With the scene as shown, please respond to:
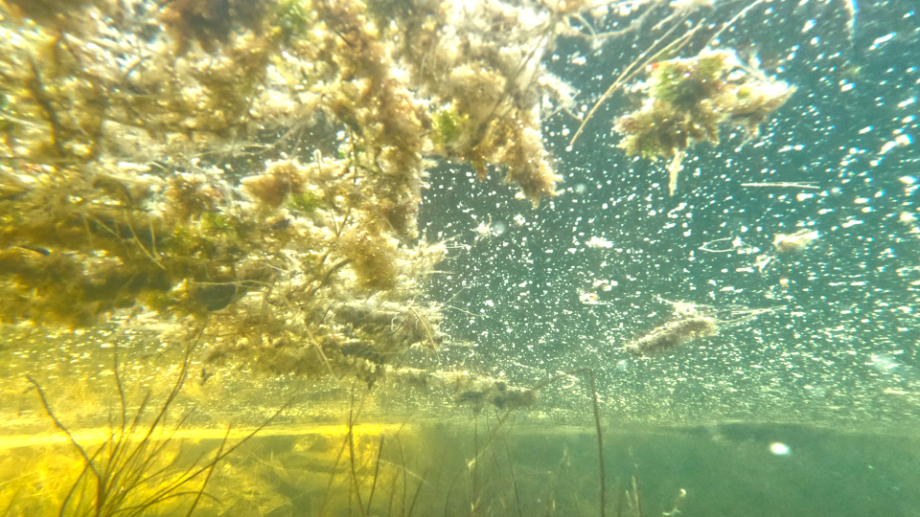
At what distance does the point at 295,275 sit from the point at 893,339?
17.9 meters

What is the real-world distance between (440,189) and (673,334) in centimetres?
983

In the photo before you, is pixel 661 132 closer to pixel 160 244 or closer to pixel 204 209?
pixel 204 209

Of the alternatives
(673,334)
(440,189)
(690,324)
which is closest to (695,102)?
(440,189)

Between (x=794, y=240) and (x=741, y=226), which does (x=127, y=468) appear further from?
(x=794, y=240)

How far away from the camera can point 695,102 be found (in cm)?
357

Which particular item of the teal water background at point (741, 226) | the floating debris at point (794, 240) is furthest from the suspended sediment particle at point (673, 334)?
the floating debris at point (794, 240)

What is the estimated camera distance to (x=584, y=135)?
511cm

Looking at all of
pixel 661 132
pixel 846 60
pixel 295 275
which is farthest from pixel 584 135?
pixel 295 275

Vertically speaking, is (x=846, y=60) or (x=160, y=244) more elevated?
(x=846, y=60)

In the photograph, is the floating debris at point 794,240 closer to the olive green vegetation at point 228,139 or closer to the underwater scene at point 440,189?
the underwater scene at point 440,189

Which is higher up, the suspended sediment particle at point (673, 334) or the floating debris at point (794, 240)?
the floating debris at point (794, 240)

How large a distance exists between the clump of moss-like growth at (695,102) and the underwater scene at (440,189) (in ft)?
0.10

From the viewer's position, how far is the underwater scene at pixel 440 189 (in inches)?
128

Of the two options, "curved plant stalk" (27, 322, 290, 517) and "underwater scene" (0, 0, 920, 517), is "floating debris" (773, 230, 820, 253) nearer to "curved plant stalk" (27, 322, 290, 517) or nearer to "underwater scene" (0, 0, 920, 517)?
"underwater scene" (0, 0, 920, 517)
